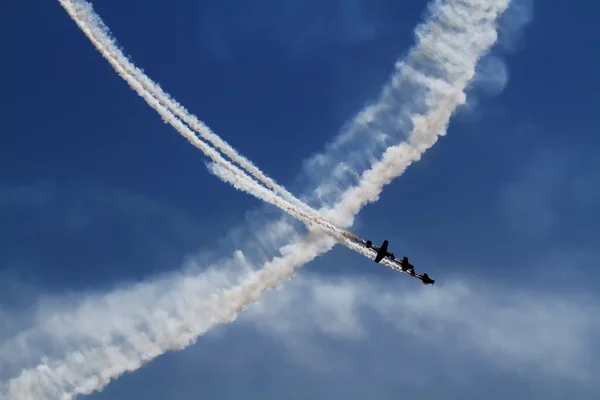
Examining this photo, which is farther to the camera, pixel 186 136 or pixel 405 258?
pixel 405 258

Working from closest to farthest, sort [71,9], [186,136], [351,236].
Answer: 1. [71,9]
2. [186,136]
3. [351,236]

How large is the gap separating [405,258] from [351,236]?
6217 mm

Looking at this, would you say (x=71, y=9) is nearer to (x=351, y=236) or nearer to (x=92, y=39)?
(x=92, y=39)

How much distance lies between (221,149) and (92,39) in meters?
15.3

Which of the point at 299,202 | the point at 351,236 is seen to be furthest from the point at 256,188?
the point at 351,236

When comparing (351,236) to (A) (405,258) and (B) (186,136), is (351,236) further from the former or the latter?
(B) (186,136)

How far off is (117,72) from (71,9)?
6.57 metres

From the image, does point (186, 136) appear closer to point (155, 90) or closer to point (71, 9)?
point (155, 90)

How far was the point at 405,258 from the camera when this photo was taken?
8175 centimetres

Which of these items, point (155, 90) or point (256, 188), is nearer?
point (155, 90)

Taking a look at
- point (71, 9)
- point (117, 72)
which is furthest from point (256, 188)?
point (71, 9)

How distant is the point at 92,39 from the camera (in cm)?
6812

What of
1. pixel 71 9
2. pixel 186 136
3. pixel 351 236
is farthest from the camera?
pixel 351 236

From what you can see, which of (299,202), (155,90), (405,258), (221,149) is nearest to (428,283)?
(405,258)
